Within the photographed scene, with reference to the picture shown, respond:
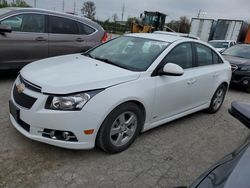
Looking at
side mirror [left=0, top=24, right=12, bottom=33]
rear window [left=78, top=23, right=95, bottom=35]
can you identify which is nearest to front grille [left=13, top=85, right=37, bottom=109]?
side mirror [left=0, top=24, right=12, bottom=33]

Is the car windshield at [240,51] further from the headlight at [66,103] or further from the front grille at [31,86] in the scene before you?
the front grille at [31,86]

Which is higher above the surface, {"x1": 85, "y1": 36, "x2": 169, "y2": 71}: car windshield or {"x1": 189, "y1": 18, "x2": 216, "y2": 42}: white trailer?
{"x1": 85, "y1": 36, "x2": 169, "y2": 71}: car windshield

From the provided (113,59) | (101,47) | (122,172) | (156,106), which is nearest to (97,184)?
(122,172)

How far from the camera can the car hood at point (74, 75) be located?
2801mm

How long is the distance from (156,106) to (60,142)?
4.66 feet

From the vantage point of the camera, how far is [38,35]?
228 inches

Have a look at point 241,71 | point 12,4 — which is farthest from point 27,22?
point 12,4

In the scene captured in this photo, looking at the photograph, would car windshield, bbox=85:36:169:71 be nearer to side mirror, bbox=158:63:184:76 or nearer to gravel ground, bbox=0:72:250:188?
side mirror, bbox=158:63:184:76

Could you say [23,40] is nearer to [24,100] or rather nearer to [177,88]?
[24,100]

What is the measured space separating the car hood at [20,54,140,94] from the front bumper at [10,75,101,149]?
179 mm

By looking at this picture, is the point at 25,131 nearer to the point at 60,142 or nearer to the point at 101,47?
the point at 60,142

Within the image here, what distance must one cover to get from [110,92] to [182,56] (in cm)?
168

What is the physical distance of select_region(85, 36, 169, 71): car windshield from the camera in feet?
11.6

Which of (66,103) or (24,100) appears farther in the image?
(24,100)
